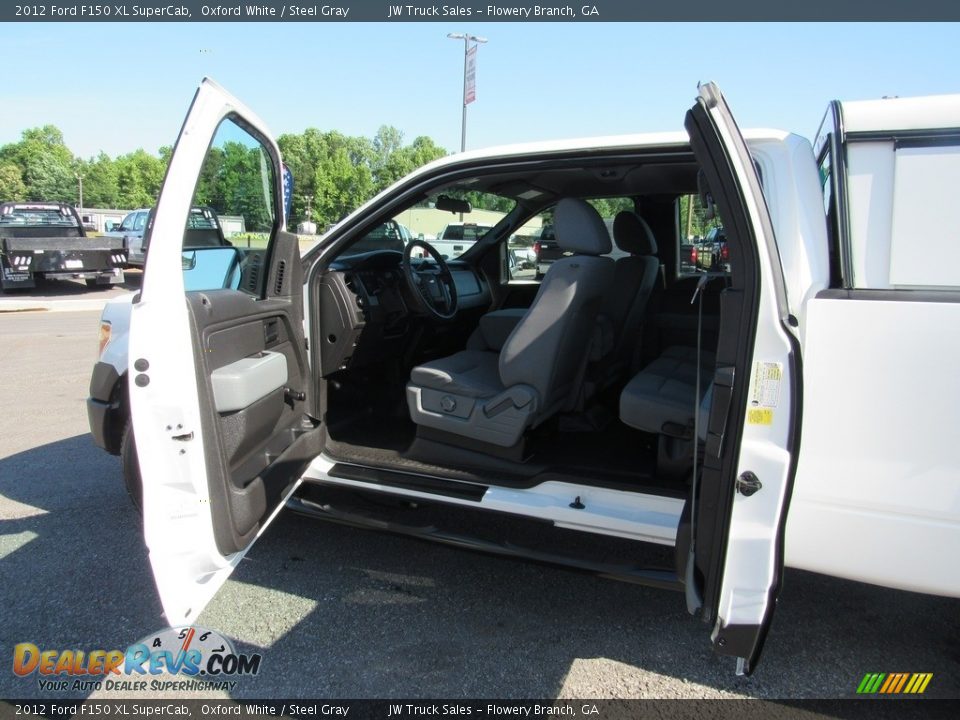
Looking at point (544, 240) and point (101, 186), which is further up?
point (101, 186)

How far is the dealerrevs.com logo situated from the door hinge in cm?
176

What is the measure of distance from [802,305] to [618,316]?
65.4 inches

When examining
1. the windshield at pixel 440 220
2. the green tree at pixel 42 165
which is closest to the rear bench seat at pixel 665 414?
the windshield at pixel 440 220

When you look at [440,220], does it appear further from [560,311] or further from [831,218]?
[831,218]

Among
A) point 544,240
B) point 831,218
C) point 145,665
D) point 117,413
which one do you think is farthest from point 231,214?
point 544,240

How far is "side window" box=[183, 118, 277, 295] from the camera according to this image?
2256 millimetres

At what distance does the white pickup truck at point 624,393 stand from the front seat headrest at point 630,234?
22 centimetres

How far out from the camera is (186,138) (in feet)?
6.79

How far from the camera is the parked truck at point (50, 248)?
10.7 m

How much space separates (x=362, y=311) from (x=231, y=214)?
3.04 ft

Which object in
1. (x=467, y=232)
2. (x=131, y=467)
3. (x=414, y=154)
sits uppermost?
(x=414, y=154)

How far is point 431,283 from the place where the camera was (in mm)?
3945

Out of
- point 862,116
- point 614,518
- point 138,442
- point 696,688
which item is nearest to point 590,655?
point 696,688

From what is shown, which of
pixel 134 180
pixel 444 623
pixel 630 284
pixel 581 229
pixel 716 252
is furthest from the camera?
pixel 134 180
